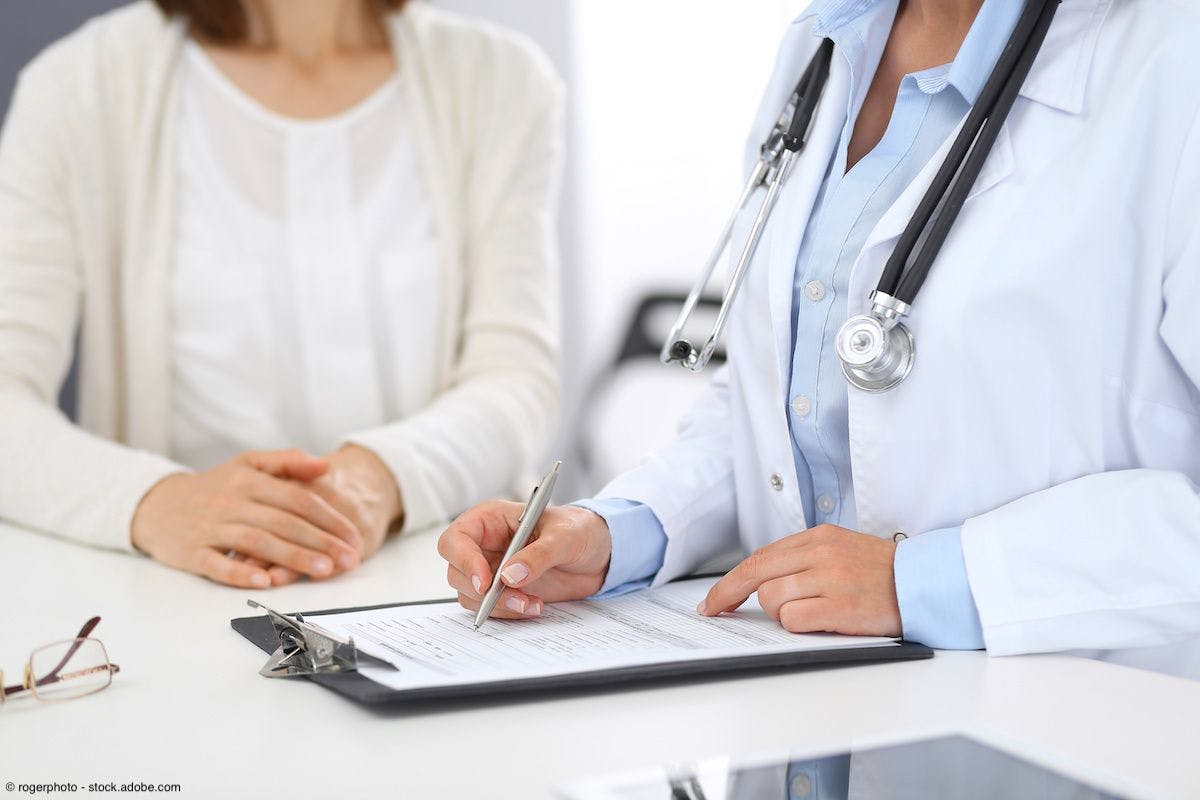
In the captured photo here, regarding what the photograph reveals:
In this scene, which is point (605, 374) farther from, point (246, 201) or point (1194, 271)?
point (1194, 271)

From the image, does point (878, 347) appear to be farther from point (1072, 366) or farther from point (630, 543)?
point (630, 543)

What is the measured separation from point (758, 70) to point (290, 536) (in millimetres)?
3400

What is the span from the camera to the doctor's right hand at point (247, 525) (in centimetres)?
137

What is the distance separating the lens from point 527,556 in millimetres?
1069

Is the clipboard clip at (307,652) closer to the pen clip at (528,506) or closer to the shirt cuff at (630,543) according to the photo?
the pen clip at (528,506)

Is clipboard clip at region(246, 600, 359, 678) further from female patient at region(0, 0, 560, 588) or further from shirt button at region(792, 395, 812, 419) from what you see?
female patient at region(0, 0, 560, 588)

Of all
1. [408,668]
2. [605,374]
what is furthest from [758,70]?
[408,668]

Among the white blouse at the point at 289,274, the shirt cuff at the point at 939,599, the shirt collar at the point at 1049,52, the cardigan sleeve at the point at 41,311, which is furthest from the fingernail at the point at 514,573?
the white blouse at the point at 289,274

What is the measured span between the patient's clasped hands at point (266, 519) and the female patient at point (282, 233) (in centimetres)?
27

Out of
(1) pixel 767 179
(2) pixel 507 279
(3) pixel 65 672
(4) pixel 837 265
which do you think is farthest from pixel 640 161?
(3) pixel 65 672

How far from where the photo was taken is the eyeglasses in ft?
3.04

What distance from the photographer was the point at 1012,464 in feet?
3.60

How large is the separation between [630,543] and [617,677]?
32cm

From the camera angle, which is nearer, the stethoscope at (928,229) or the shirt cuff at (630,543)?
the stethoscope at (928,229)
